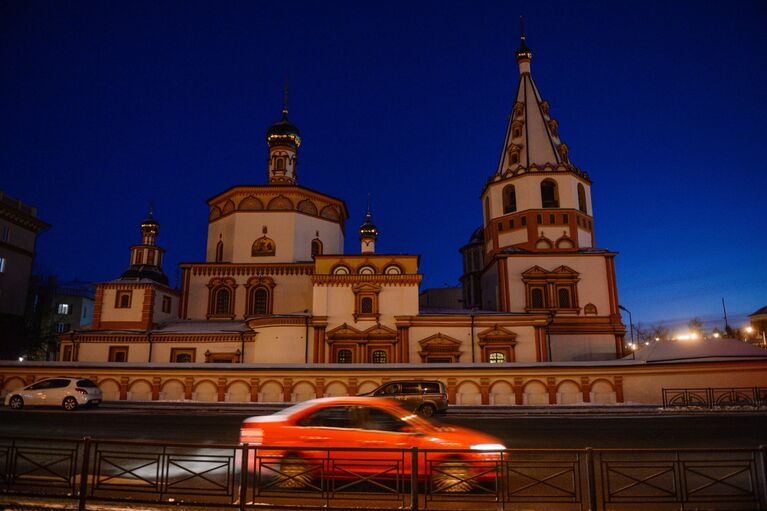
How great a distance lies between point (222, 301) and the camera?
115 ft

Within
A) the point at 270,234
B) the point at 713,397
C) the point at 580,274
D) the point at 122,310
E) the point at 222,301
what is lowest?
the point at 713,397

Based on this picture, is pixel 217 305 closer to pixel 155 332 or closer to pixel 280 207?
pixel 155 332

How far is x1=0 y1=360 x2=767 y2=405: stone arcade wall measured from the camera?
851 inches

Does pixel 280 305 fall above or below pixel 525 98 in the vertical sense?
below

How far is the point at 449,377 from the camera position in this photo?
22.5m

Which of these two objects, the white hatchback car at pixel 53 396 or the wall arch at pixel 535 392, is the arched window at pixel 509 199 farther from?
the white hatchback car at pixel 53 396

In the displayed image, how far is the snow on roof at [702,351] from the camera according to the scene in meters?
22.3

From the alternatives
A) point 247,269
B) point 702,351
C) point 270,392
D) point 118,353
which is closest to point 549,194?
point 702,351

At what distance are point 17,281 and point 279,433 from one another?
139 ft

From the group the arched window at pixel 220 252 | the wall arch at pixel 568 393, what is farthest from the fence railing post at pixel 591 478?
the arched window at pixel 220 252

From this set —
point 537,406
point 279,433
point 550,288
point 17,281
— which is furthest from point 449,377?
point 17,281

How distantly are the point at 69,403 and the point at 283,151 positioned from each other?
985 inches

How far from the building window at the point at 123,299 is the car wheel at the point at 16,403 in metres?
13.3

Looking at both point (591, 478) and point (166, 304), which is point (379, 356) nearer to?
point (166, 304)
